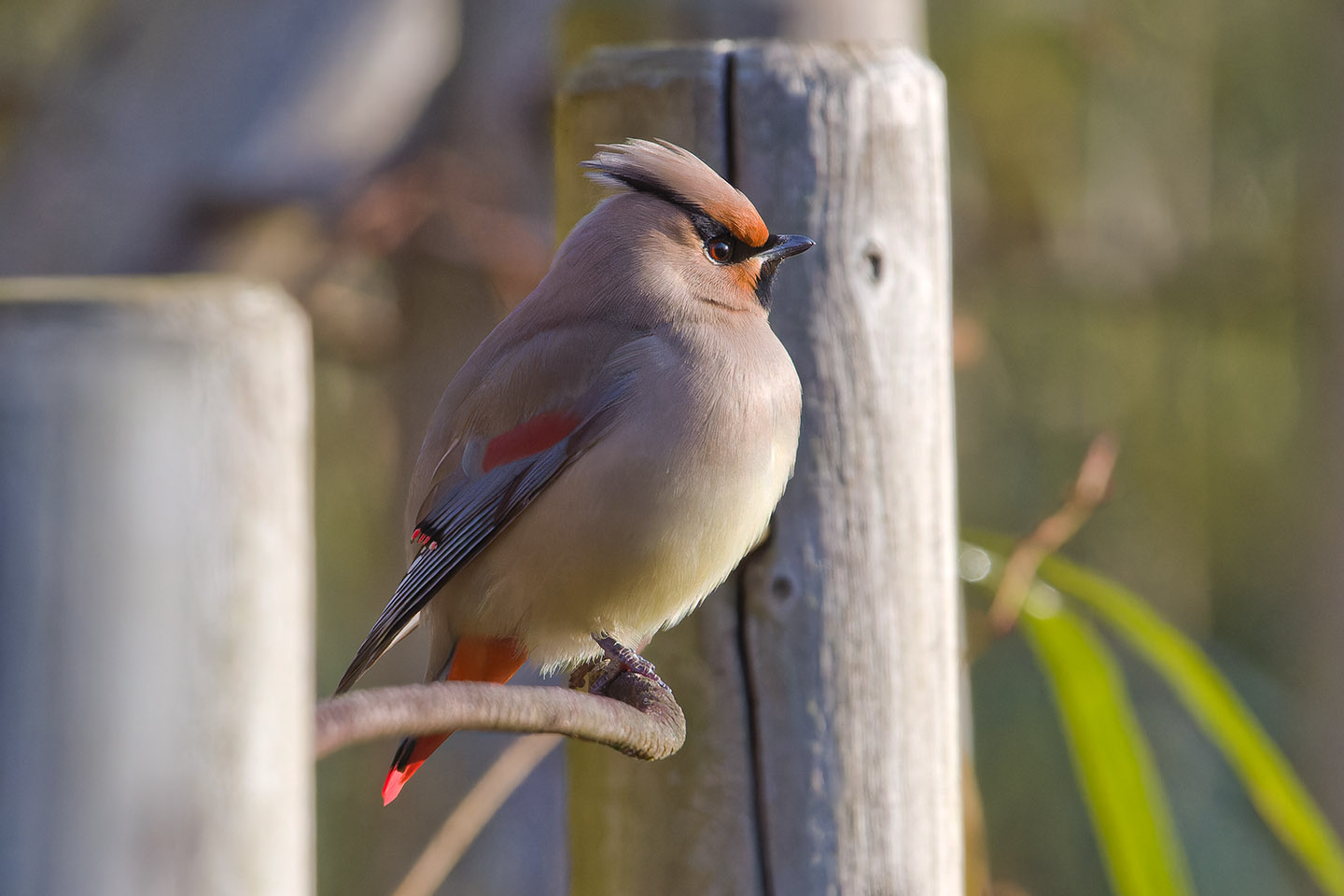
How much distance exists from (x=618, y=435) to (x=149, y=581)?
1.22 metres

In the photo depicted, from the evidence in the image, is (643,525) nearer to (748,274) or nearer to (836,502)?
(836,502)

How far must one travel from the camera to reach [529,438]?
6.76 ft

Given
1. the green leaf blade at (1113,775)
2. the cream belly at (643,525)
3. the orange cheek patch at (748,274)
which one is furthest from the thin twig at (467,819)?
the orange cheek patch at (748,274)

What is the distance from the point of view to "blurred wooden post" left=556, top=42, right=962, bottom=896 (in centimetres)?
198

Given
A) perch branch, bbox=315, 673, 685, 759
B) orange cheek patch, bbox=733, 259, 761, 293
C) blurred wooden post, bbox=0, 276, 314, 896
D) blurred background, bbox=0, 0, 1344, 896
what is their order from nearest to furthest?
blurred wooden post, bbox=0, 276, 314, 896 < perch branch, bbox=315, 673, 685, 759 < orange cheek patch, bbox=733, 259, 761, 293 < blurred background, bbox=0, 0, 1344, 896

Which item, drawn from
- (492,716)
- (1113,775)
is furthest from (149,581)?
(1113,775)

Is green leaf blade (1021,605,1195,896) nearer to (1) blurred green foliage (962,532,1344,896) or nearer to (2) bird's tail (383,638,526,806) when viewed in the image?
(1) blurred green foliage (962,532,1344,896)

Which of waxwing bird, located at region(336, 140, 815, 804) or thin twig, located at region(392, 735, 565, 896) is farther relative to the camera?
thin twig, located at region(392, 735, 565, 896)

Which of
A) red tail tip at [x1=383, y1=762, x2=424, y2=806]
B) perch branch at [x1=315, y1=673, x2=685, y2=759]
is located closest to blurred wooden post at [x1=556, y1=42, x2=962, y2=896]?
perch branch at [x1=315, y1=673, x2=685, y2=759]

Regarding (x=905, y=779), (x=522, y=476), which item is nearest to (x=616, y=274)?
(x=522, y=476)

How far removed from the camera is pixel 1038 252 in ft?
26.8

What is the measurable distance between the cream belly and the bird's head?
0.11 metres

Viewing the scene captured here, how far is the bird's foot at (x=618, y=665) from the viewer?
2.08 m

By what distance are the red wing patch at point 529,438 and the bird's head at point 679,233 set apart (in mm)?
211
